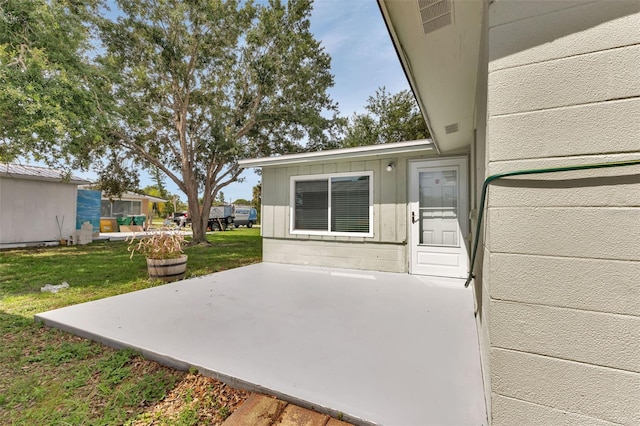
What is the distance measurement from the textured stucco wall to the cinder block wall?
534 inches

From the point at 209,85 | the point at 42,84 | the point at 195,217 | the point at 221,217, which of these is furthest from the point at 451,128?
the point at 221,217

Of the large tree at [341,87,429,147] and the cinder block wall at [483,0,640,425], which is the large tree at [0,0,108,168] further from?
the large tree at [341,87,429,147]

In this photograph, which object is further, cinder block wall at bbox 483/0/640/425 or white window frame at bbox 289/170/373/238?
white window frame at bbox 289/170/373/238

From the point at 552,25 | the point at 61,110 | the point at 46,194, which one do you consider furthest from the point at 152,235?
the point at 46,194

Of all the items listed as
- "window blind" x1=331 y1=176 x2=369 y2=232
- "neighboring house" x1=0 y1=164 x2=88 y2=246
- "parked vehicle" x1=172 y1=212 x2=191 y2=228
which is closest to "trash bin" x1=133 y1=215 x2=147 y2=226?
"parked vehicle" x1=172 y1=212 x2=191 y2=228

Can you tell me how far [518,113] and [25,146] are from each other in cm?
1092

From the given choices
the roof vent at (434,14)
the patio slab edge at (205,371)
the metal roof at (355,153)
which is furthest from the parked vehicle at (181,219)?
the roof vent at (434,14)

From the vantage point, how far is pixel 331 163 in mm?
5898

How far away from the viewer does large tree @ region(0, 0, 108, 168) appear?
6117mm

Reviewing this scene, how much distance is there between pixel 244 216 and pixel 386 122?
1400 centimetres

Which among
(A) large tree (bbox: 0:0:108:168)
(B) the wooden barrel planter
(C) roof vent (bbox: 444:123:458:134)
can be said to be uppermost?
(A) large tree (bbox: 0:0:108:168)

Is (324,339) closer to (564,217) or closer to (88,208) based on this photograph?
→ (564,217)

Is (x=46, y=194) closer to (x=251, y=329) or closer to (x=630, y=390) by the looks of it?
(x=251, y=329)

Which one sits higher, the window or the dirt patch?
the window
